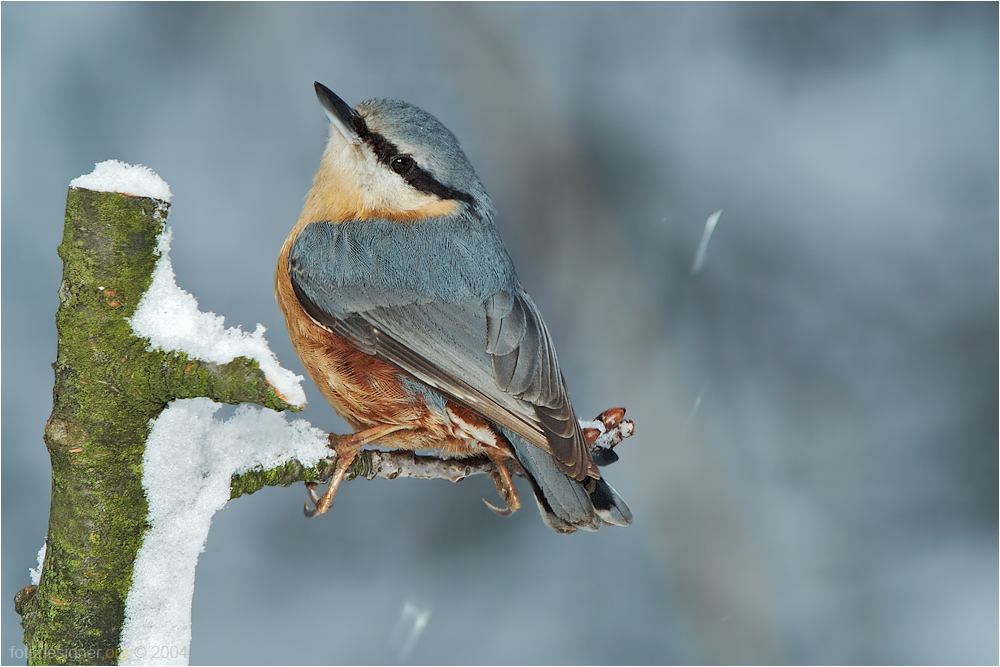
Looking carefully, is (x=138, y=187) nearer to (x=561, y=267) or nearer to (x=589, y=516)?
(x=589, y=516)

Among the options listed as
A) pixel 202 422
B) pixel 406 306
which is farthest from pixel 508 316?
pixel 202 422

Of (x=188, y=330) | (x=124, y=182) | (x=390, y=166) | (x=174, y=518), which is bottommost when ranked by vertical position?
(x=174, y=518)

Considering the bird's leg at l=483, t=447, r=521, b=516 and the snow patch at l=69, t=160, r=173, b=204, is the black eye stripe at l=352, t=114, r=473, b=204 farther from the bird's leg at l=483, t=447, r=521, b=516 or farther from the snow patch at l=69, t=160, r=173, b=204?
the snow patch at l=69, t=160, r=173, b=204

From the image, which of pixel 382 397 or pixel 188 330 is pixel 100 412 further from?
pixel 382 397

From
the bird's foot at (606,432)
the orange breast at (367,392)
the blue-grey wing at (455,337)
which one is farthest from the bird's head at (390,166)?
the bird's foot at (606,432)

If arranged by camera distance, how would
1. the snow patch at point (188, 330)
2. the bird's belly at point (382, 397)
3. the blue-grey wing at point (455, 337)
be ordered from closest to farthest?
the snow patch at point (188, 330) < the blue-grey wing at point (455, 337) < the bird's belly at point (382, 397)

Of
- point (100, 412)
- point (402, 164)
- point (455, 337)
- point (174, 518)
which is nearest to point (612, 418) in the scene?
point (455, 337)

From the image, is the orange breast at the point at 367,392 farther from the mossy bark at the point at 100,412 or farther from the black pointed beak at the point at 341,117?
the mossy bark at the point at 100,412

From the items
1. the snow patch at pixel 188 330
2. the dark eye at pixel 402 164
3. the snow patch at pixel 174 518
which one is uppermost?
the dark eye at pixel 402 164
